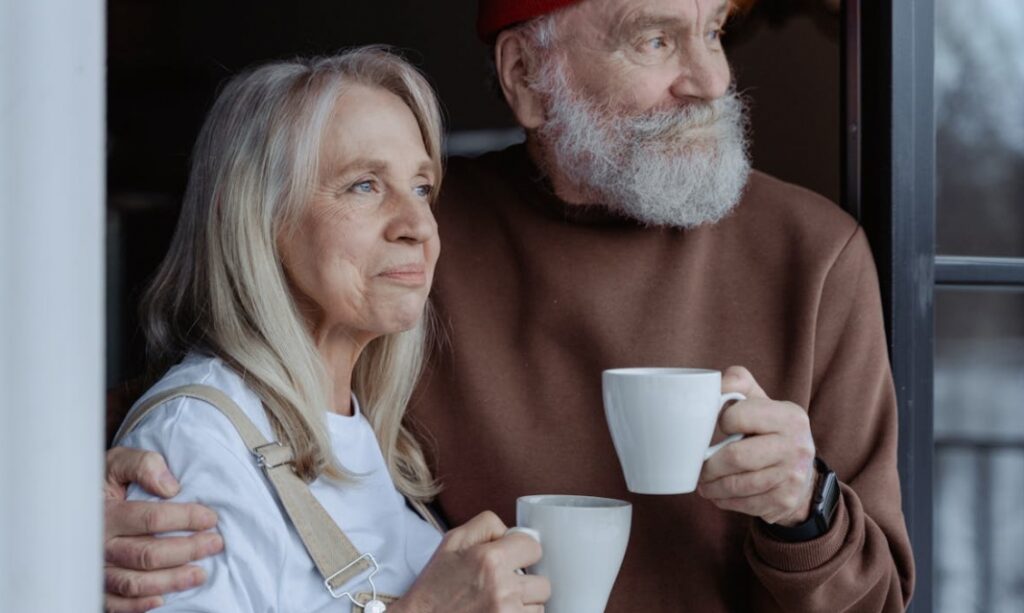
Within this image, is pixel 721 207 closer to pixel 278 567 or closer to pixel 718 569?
pixel 718 569

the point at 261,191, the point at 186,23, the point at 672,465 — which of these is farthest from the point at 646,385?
the point at 186,23

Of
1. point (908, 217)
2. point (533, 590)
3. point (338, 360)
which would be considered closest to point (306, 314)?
point (338, 360)

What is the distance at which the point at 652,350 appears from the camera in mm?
1838

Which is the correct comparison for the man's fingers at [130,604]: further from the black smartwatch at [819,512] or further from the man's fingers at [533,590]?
the black smartwatch at [819,512]

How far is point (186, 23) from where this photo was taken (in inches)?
171

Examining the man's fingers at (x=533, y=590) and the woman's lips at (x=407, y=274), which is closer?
the man's fingers at (x=533, y=590)

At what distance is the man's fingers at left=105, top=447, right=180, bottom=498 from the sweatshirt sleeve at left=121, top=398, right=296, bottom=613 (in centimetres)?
1

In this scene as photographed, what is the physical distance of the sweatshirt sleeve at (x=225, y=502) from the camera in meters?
1.30

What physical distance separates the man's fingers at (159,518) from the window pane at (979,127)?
4.39 ft

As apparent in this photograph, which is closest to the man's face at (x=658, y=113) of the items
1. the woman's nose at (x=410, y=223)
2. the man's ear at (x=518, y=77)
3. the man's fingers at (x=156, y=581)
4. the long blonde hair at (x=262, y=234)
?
the man's ear at (x=518, y=77)

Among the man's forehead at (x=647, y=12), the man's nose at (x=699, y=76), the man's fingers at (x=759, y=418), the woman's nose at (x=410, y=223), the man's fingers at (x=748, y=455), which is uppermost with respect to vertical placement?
the man's forehead at (x=647, y=12)
